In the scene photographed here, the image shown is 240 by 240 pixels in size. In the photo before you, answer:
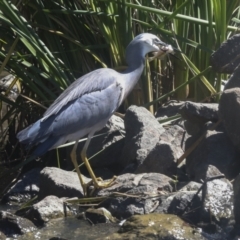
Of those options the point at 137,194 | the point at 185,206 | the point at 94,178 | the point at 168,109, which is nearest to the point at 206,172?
the point at 185,206

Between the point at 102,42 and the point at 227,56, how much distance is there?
165cm

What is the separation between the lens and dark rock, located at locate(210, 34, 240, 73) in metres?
5.44

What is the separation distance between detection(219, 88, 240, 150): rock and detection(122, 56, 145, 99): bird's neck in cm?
113

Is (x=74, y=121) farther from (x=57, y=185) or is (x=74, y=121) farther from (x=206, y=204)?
(x=206, y=204)

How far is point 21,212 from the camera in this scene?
520cm

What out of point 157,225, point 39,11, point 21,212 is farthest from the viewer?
point 39,11

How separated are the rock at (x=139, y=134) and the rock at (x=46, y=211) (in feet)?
2.66

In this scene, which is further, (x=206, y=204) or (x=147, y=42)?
(x=147, y=42)

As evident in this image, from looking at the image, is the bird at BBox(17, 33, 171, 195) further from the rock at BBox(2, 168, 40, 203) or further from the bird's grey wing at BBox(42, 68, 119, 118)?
the rock at BBox(2, 168, 40, 203)

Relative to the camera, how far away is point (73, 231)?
4.66 meters

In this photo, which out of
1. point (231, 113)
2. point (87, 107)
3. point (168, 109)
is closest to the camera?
point (231, 113)

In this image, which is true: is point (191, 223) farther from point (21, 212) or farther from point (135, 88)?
point (135, 88)

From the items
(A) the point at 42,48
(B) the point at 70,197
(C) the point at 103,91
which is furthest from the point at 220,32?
(B) the point at 70,197

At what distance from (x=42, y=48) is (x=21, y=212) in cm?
167
